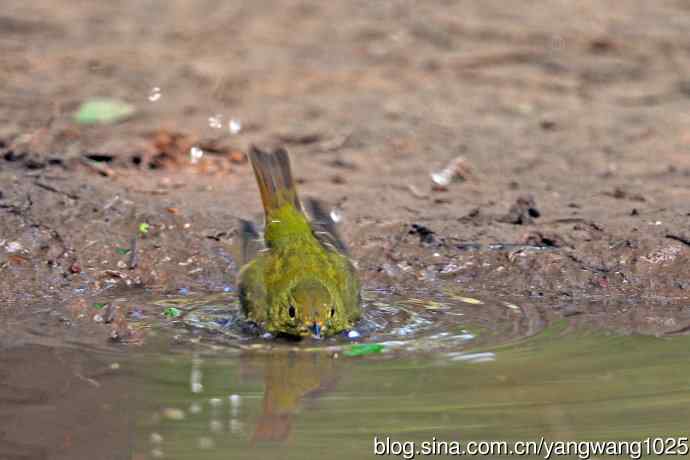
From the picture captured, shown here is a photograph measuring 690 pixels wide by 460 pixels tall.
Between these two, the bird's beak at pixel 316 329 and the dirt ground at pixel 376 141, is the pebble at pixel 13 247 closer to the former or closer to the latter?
the dirt ground at pixel 376 141

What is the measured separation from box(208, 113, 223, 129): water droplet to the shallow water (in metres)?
2.66

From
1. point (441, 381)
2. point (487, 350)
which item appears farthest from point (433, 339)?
point (441, 381)

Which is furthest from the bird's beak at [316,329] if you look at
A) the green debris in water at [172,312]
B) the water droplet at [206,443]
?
the water droplet at [206,443]

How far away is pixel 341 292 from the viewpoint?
5973mm

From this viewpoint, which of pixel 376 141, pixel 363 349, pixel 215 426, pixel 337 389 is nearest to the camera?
pixel 215 426

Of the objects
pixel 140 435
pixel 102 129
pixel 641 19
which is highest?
pixel 641 19

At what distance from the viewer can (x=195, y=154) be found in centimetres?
834

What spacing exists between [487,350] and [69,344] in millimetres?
1779

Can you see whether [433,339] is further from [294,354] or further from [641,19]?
[641,19]

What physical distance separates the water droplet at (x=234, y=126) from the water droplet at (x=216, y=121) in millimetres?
60

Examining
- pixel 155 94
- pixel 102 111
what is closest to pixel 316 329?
pixel 102 111

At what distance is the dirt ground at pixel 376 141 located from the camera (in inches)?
265

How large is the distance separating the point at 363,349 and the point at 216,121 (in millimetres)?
3454

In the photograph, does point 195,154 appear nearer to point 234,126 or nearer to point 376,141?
point 234,126
